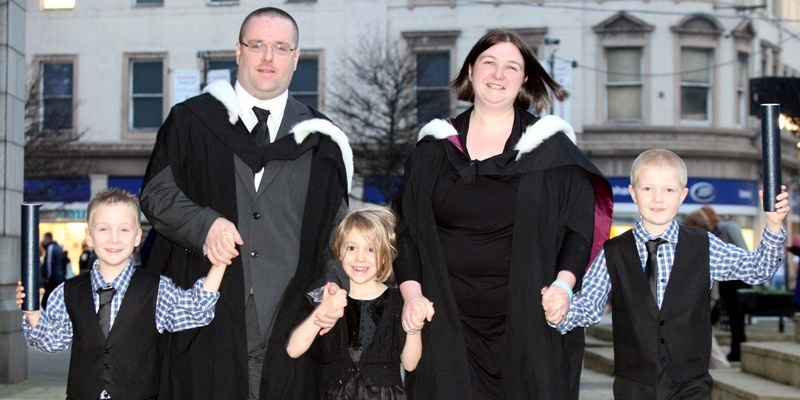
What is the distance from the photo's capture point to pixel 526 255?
14.8 feet

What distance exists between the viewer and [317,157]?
493 cm

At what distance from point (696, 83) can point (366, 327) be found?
82.2 ft

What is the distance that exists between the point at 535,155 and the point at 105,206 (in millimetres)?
1832

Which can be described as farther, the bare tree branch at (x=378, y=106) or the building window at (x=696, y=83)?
the building window at (x=696, y=83)

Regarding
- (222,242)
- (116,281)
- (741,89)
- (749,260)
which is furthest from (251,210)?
(741,89)

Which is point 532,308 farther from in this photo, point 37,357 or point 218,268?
point 37,357

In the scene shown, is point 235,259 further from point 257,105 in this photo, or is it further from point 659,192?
point 659,192

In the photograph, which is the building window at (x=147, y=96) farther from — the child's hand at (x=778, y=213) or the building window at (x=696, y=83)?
the child's hand at (x=778, y=213)

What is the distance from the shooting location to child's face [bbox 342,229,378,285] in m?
4.75

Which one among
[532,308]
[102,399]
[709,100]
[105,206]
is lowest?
[102,399]

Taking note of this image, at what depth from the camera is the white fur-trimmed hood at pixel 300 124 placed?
191 inches

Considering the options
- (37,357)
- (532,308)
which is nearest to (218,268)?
(532,308)

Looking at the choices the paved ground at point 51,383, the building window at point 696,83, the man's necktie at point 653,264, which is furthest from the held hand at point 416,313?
the building window at point 696,83

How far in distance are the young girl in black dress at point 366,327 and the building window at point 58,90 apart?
25.7 m
